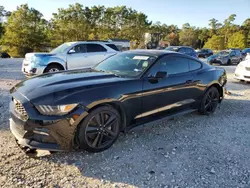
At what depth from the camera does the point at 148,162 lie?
2902mm

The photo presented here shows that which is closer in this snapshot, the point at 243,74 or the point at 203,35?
the point at 243,74

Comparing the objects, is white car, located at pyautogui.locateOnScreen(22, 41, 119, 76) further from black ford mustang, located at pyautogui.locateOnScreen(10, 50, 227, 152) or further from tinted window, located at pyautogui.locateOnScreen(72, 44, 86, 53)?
black ford mustang, located at pyautogui.locateOnScreen(10, 50, 227, 152)

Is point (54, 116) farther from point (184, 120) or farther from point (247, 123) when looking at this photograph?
point (247, 123)

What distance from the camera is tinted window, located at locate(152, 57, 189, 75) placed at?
3817 millimetres

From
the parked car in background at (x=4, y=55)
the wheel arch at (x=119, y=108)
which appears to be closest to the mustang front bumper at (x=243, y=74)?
the wheel arch at (x=119, y=108)

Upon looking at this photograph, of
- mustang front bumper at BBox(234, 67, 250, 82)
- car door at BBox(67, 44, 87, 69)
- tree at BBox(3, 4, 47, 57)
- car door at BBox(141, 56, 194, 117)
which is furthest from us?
tree at BBox(3, 4, 47, 57)

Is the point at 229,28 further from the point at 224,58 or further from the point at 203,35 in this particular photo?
the point at 224,58

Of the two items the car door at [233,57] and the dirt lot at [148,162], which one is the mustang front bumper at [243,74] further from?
the car door at [233,57]

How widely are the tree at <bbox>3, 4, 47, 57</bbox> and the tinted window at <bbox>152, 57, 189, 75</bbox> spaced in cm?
3429

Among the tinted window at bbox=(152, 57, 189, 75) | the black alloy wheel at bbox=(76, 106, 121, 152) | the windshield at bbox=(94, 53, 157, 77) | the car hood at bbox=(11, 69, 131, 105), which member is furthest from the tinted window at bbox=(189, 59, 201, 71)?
the black alloy wheel at bbox=(76, 106, 121, 152)

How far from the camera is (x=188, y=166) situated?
2.85 m

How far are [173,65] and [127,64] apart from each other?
885 millimetres

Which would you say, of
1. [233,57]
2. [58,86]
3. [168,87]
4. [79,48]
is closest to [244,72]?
[168,87]

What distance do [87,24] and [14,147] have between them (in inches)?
1380
